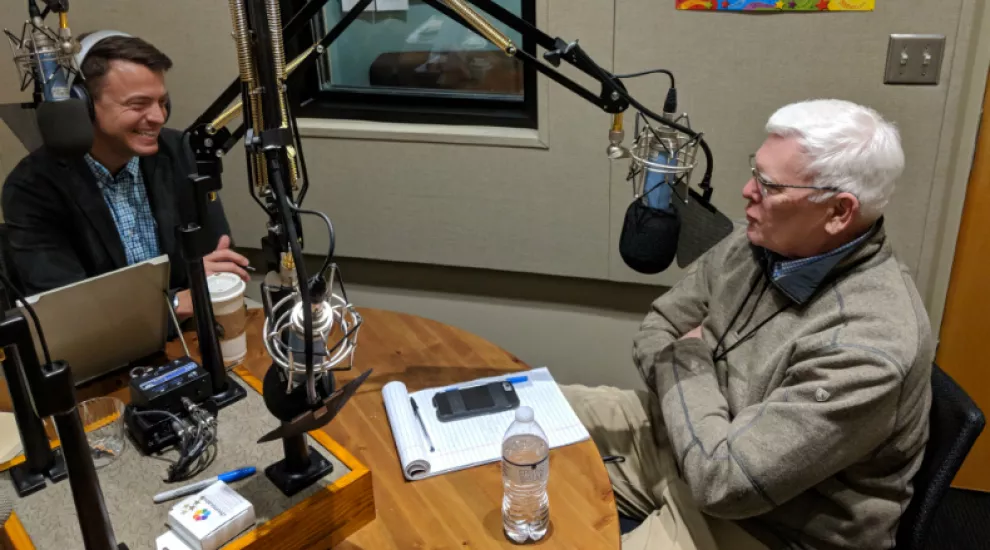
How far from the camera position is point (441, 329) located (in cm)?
187

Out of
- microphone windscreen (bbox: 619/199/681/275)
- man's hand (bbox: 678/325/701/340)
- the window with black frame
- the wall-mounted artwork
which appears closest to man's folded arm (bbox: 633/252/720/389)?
man's hand (bbox: 678/325/701/340)

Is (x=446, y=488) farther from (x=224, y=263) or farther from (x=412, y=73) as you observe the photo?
(x=412, y=73)

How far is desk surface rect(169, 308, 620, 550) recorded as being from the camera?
1.24 metres

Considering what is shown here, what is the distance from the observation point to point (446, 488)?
1345 millimetres

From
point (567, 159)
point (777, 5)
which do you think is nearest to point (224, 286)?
point (567, 159)

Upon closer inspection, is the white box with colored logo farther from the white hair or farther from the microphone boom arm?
the white hair

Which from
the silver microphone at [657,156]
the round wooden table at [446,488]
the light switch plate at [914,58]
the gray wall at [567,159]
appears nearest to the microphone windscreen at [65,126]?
the round wooden table at [446,488]

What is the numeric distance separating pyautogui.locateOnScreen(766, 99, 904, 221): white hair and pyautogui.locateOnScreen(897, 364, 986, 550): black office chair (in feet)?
1.14

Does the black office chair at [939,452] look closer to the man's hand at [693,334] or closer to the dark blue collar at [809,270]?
the dark blue collar at [809,270]

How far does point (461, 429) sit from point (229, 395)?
1.40 ft

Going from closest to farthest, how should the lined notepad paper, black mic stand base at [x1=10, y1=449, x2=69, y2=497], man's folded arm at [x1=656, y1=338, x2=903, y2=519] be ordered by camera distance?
black mic stand base at [x1=10, y1=449, x2=69, y2=497] → man's folded arm at [x1=656, y1=338, x2=903, y2=519] → the lined notepad paper

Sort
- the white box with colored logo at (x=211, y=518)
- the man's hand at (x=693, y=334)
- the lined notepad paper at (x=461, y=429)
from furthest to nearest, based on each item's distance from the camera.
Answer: the man's hand at (x=693, y=334) → the lined notepad paper at (x=461, y=429) → the white box with colored logo at (x=211, y=518)

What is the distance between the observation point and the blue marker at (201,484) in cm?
118

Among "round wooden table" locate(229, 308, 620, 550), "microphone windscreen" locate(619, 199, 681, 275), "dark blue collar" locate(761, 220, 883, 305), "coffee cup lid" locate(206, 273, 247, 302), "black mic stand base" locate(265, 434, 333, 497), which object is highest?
"microphone windscreen" locate(619, 199, 681, 275)
